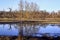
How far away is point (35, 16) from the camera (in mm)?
41031

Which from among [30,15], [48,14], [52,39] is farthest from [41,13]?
[52,39]

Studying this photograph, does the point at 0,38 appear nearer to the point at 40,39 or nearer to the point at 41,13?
the point at 40,39

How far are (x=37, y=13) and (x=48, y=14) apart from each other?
5.56 m

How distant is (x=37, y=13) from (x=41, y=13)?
4794 mm

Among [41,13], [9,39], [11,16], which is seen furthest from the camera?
[41,13]

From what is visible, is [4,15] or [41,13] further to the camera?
[41,13]

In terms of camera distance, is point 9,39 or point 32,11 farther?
point 32,11

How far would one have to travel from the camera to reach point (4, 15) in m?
40.2

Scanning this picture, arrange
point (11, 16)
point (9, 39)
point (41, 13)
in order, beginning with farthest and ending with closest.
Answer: point (41, 13)
point (11, 16)
point (9, 39)

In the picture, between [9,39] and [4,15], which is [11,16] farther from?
[9,39]

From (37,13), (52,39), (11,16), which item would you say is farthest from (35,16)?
(52,39)

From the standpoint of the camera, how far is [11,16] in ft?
124

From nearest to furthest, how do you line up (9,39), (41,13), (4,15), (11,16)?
(9,39) → (11,16) → (4,15) → (41,13)

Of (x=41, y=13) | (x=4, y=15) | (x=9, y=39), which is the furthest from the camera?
(x=41, y=13)
